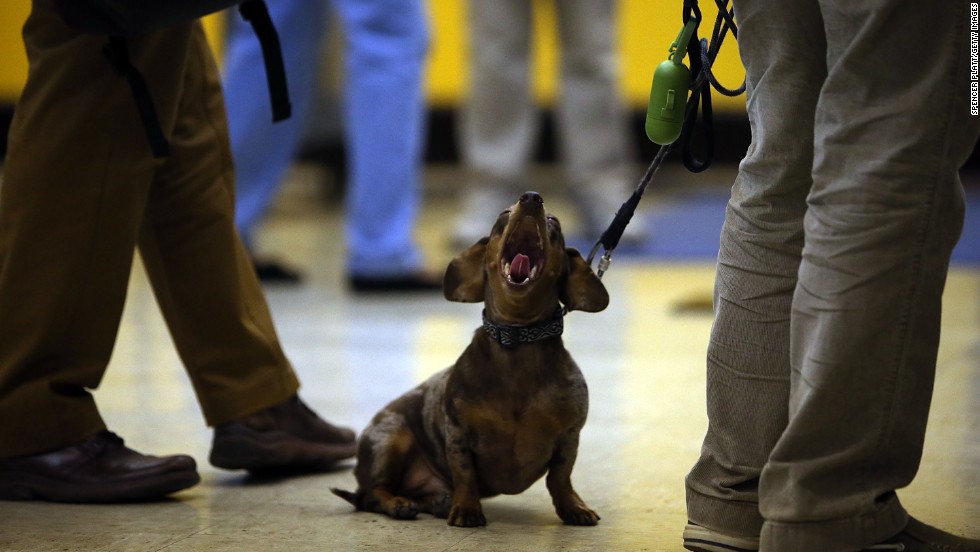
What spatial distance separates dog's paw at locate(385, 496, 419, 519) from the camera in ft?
6.55

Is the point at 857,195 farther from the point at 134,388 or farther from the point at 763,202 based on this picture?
the point at 134,388

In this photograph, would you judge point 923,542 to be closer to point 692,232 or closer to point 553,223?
point 553,223

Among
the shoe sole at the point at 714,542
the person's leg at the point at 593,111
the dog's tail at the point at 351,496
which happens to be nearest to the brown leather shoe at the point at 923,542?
the shoe sole at the point at 714,542

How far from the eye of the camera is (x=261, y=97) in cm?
414

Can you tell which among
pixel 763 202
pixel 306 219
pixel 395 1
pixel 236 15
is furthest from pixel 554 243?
pixel 306 219

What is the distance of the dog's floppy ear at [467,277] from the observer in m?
1.99

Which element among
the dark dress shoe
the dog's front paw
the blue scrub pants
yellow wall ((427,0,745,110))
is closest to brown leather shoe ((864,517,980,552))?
the dog's front paw

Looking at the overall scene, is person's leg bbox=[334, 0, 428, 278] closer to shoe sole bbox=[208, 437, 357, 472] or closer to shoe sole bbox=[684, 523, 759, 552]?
shoe sole bbox=[208, 437, 357, 472]

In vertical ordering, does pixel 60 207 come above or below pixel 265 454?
above

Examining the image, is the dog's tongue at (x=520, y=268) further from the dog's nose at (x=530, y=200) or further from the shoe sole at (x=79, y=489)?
the shoe sole at (x=79, y=489)

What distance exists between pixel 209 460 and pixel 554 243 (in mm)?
777

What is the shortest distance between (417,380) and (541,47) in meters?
4.54

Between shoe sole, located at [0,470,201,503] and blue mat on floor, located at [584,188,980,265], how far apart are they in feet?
9.30

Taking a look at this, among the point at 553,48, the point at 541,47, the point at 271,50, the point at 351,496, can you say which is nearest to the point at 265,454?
the point at 351,496
